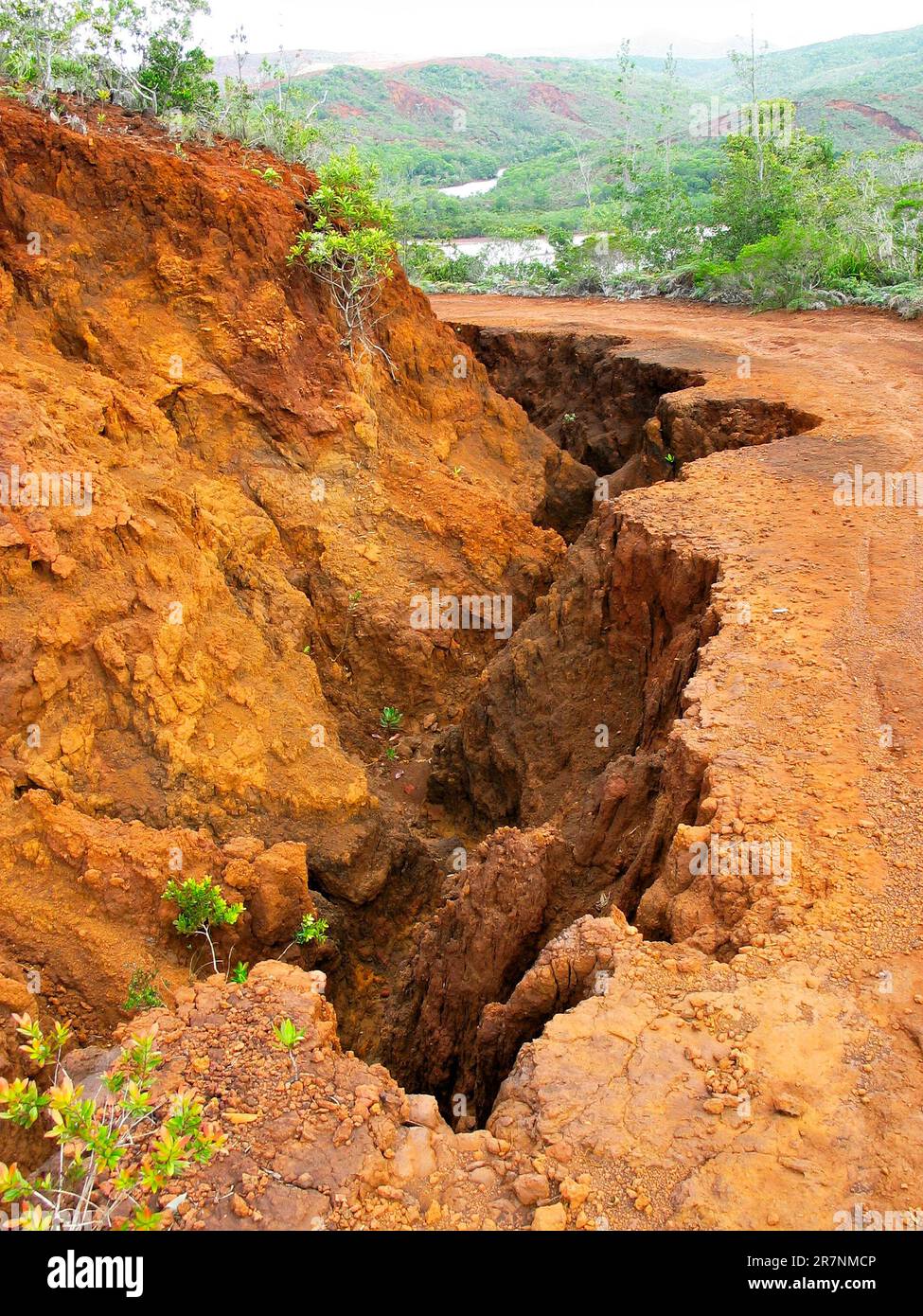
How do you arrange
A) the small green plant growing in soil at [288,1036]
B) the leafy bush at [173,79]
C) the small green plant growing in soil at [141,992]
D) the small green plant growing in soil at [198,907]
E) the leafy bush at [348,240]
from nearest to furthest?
the small green plant growing in soil at [288,1036]
the small green plant growing in soil at [141,992]
the small green plant growing in soil at [198,907]
the leafy bush at [348,240]
the leafy bush at [173,79]

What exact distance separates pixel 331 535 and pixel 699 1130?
7.88 meters

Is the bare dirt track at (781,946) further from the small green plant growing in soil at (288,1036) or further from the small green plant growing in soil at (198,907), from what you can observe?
the small green plant growing in soil at (198,907)

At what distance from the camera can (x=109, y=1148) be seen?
311 cm

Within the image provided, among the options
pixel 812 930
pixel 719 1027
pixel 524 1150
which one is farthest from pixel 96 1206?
pixel 812 930

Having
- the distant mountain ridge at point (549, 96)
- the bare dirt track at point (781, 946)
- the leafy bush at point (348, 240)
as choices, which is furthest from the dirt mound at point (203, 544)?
the distant mountain ridge at point (549, 96)

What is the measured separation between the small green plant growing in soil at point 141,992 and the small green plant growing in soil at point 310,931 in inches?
50.3

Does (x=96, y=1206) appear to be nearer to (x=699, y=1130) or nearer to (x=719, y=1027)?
(x=699, y=1130)

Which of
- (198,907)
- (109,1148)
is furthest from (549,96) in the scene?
(109,1148)

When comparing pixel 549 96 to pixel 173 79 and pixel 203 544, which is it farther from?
pixel 203 544

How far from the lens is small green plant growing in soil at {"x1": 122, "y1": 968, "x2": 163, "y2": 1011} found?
5.62 meters

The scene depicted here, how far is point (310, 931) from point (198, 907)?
97cm

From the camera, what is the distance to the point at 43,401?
7734 mm

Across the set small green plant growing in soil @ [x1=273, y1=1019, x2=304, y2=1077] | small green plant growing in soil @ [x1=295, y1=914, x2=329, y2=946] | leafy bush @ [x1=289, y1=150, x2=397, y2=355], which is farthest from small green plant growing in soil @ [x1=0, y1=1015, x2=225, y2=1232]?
leafy bush @ [x1=289, y1=150, x2=397, y2=355]

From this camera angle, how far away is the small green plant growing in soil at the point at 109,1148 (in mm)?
3055
